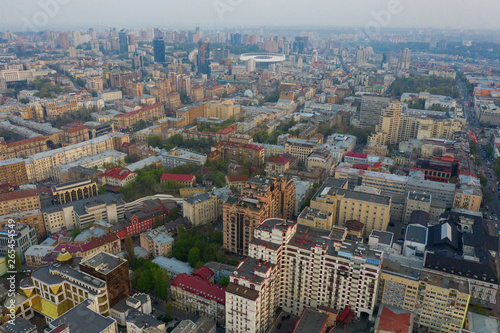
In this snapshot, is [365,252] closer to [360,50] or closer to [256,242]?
[256,242]

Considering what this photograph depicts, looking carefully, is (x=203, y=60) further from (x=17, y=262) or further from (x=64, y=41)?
(x=17, y=262)

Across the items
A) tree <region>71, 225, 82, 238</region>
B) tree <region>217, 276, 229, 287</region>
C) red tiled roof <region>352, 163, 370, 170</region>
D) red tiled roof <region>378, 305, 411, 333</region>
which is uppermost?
red tiled roof <region>352, 163, 370, 170</region>

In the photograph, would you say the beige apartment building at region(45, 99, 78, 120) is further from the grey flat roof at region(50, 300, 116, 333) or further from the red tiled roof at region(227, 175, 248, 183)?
the grey flat roof at region(50, 300, 116, 333)

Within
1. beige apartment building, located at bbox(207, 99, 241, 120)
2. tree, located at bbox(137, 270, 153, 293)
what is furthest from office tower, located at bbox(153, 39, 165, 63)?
tree, located at bbox(137, 270, 153, 293)

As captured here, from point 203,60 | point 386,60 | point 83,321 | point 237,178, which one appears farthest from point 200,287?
point 386,60

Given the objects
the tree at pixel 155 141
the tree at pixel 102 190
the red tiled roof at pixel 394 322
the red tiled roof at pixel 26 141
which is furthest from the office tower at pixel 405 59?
the red tiled roof at pixel 394 322

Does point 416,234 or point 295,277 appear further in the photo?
point 416,234
